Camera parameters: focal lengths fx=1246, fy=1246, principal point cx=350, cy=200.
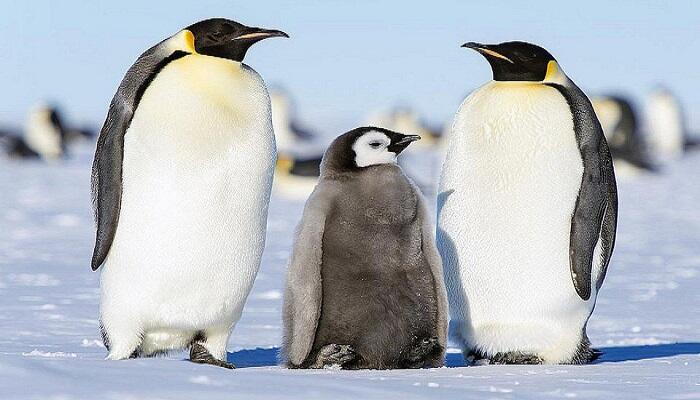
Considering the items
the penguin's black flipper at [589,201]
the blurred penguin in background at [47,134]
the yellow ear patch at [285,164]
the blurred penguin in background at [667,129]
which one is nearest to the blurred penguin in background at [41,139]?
the blurred penguin in background at [47,134]

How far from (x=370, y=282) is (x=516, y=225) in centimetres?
79

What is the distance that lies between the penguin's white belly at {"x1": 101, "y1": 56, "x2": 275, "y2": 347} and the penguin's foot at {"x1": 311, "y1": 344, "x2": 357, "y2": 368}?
0.46 meters

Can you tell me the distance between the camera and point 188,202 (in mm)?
4391

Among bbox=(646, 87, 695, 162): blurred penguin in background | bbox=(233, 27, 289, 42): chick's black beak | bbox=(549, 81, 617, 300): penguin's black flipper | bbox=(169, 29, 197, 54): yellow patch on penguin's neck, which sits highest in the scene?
bbox=(233, 27, 289, 42): chick's black beak

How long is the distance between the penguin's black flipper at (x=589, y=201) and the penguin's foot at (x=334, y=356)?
41.2 inches

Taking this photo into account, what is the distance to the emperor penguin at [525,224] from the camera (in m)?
4.84

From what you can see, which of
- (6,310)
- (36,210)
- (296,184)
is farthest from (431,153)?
(6,310)

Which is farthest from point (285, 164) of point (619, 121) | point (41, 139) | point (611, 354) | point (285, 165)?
point (611, 354)

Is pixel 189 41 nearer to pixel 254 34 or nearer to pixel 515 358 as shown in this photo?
pixel 254 34

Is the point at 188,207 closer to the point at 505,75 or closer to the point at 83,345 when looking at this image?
the point at 83,345

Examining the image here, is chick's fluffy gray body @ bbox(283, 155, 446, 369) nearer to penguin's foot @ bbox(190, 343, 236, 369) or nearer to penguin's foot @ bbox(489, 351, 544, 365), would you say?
penguin's foot @ bbox(190, 343, 236, 369)

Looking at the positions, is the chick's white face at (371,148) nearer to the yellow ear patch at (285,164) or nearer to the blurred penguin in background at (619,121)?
the yellow ear patch at (285,164)

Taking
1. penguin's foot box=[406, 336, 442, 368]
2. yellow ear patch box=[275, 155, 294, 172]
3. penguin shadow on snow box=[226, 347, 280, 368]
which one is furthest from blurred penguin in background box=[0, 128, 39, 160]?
penguin's foot box=[406, 336, 442, 368]

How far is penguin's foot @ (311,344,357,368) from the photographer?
167 inches
